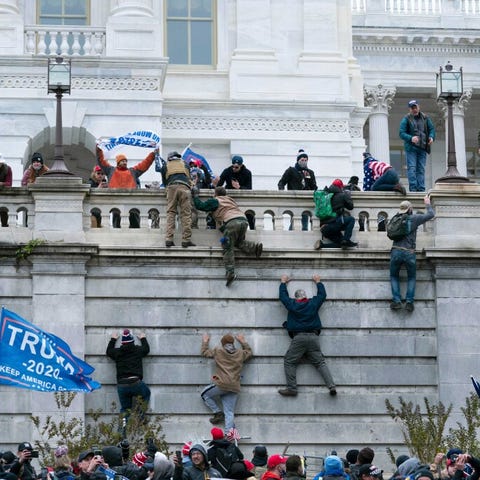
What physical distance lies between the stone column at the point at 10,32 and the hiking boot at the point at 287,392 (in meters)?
14.5

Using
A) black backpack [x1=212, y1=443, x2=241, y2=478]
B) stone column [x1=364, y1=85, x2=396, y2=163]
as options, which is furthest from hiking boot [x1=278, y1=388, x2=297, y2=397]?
stone column [x1=364, y1=85, x2=396, y2=163]

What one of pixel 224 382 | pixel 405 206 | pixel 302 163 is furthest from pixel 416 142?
pixel 224 382

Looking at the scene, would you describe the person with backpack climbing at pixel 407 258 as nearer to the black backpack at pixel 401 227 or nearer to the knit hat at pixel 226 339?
the black backpack at pixel 401 227

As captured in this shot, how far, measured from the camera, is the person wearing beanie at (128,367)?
38312mm

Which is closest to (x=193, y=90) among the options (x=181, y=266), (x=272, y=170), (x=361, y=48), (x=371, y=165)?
(x=272, y=170)

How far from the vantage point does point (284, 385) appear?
39125 mm

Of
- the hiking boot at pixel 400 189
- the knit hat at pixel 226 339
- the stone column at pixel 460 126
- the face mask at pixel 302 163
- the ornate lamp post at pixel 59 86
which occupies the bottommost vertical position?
the knit hat at pixel 226 339

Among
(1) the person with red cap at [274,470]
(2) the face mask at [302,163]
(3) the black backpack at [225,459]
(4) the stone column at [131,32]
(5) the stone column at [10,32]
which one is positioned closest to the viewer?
(1) the person with red cap at [274,470]

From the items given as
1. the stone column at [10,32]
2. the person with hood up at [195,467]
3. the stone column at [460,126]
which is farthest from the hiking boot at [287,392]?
the stone column at [460,126]

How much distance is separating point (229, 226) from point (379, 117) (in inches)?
1244

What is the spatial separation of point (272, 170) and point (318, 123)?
166 centimetres

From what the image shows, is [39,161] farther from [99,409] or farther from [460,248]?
[460,248]

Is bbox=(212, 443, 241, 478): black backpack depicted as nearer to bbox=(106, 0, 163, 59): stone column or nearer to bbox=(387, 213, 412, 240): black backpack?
bbox=(387, 213, 412, 240): black backpack

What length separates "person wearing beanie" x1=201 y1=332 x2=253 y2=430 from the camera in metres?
38.6
